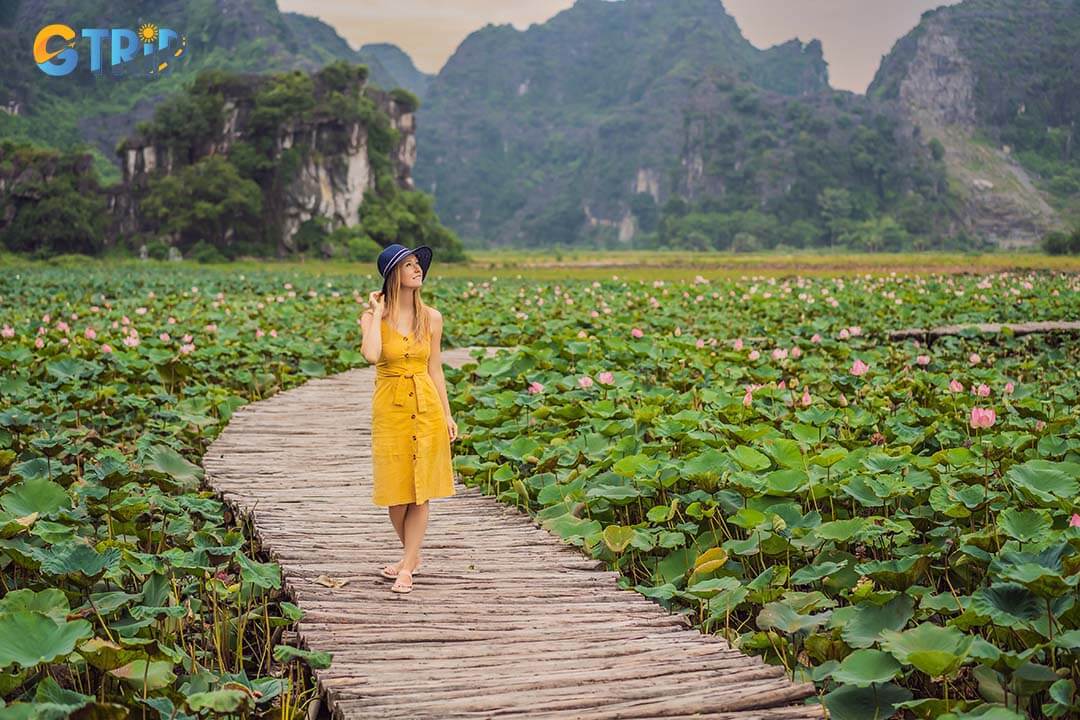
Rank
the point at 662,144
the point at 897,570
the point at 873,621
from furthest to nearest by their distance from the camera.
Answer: the point at 662,144, the point at 897,570, the point at 873,621

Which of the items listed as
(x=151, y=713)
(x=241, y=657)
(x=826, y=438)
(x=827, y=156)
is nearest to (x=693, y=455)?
(x=826, y=438)

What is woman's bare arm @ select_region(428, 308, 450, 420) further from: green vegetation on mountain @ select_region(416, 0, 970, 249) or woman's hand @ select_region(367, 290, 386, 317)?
green vegetation on mountain @ select_region(416, 0, 970, 249)

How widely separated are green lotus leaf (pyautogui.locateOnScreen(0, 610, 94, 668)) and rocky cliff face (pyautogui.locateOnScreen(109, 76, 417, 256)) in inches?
1742

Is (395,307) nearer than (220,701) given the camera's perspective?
No

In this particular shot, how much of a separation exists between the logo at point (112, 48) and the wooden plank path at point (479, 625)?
235 ft

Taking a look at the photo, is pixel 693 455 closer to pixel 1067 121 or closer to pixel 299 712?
→ pixel 299 712

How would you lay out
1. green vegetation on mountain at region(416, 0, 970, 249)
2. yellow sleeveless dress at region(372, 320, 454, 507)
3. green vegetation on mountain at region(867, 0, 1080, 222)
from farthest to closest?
1. green vegetation on mountain at region(867, 0, 1080, 222)
2. green vegetation on mountain at region(416, 0, 970, 249)
3. yellow sleeveless dress at region(372, 320, 454, 507)

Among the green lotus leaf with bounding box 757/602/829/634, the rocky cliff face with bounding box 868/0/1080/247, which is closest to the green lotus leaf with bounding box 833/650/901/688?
the green lotus leaf with bounding box 757/602/829/634

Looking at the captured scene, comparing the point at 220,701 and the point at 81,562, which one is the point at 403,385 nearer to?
the point at 81,562

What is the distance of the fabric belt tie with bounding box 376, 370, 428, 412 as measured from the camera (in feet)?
11.0

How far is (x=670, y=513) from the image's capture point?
3.54m

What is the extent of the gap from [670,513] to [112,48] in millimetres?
87527

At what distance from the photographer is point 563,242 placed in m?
108

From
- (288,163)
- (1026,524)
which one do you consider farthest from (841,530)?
(288,163)
